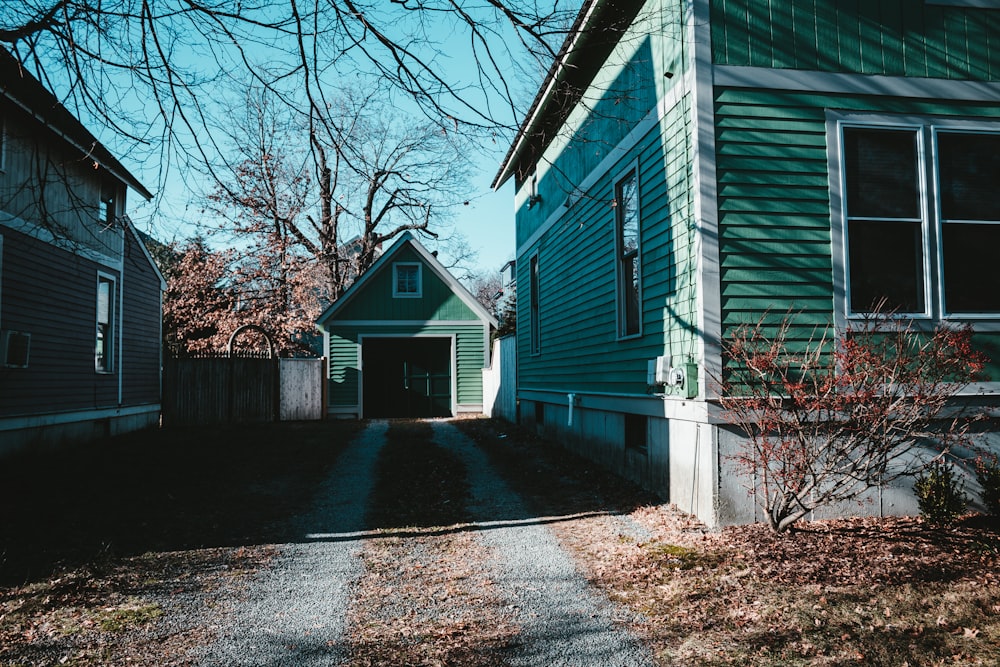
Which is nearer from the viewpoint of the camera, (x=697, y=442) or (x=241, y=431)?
(x=697, y=442)

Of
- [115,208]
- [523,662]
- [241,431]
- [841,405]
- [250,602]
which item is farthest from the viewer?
[241,431]

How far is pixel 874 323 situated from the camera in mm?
6449

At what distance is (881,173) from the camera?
6750 mm

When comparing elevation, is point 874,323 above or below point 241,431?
above

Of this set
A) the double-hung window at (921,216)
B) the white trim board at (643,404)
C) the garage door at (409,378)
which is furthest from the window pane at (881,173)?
the garage door at (409,378)

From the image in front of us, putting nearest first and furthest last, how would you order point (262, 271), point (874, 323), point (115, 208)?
point (874, 323), point (115, 208), point (262, 271)

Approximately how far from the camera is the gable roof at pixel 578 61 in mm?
5964

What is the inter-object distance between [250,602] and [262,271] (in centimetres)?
2407

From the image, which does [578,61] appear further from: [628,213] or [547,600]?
[547,600]

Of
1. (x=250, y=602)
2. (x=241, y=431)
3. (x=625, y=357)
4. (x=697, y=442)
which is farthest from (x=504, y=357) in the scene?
(x=250, y=602)

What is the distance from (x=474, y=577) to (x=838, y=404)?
3075 millimetres

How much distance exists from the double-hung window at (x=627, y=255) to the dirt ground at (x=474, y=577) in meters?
2.00

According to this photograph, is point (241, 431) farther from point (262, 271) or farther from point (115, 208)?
point (262, 271)

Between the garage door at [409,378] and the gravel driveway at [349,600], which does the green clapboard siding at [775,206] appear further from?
the garage door at [409,378]
